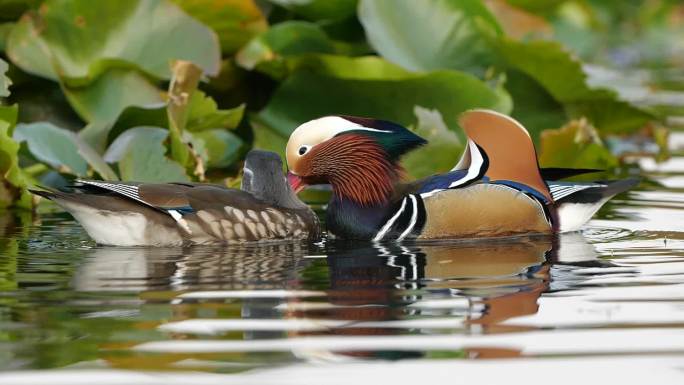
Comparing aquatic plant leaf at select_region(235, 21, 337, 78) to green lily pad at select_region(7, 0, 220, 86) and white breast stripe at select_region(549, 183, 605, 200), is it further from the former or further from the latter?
white breast stripe at select_region(549, 183, 605, 200)

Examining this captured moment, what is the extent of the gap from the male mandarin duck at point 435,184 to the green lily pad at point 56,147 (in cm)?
128

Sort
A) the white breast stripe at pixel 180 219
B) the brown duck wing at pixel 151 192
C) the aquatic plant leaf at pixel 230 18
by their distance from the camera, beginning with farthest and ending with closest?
the aquatic plant leaf at pixel 230 18 < the white breast stripe at pixel 180 219 < the brown duck wing at pixel 151 192

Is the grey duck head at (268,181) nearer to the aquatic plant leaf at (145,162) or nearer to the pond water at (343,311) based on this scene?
the pond water at (343,311)

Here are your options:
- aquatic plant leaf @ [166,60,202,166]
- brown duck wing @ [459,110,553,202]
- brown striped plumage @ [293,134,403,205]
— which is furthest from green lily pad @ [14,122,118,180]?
brown duck wing @ [459,110,553,202]

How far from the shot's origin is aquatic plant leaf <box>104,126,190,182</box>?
8.27 metres

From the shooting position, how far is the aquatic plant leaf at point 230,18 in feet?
32.3

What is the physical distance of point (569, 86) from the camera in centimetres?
1052

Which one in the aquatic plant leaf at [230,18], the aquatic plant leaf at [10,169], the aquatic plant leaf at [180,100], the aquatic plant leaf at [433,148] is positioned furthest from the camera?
the aquatic plant leaf at [230,18]

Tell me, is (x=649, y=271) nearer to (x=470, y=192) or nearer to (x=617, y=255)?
(x=617, y=255)

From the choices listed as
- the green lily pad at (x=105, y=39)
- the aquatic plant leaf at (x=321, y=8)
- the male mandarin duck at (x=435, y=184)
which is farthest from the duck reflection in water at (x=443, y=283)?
the aquatic plant leaf at (x=321, y=8)

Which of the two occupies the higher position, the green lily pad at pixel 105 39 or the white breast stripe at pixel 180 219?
the green lily pad at pixel 105 39

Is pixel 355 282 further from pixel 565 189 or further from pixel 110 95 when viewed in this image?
pixel 110 95

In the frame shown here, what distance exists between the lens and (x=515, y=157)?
7570 millimetres

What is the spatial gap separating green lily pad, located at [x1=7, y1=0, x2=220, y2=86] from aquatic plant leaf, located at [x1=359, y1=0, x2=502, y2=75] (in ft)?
3.95
